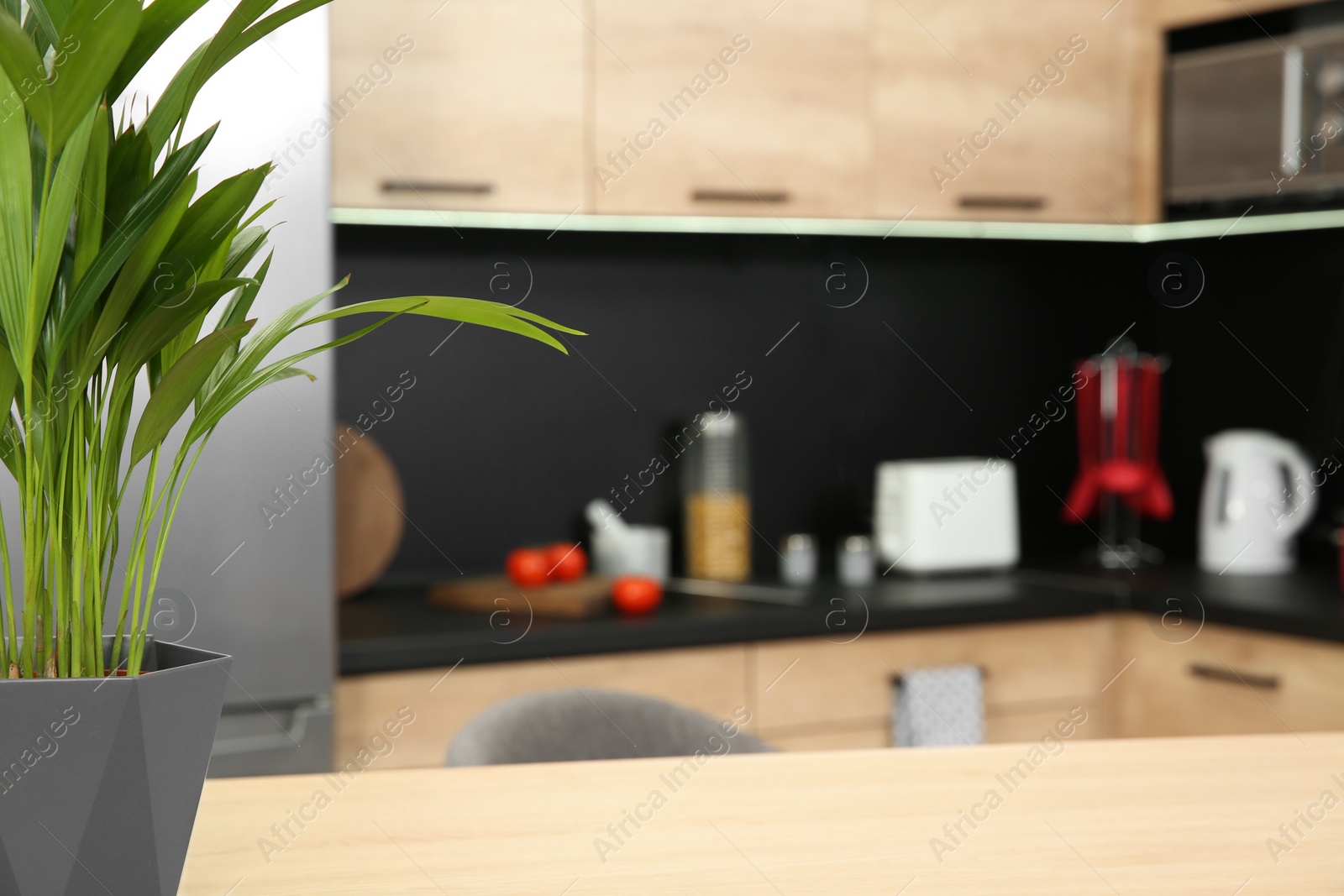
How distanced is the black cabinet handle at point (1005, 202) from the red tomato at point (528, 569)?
1.03 metres

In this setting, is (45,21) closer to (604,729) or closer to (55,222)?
(55,222)

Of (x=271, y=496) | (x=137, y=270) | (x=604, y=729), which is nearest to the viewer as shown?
(x=137, y=270)

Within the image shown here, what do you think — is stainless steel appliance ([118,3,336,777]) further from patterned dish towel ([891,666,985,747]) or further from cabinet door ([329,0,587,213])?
patterned dish towel ([891,666,985,747])

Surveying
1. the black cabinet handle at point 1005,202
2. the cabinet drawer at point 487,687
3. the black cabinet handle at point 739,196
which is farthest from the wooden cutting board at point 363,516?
the black cabinet handle at point 1005,202

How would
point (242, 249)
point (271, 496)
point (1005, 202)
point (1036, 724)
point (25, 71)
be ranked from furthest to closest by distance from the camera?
point (1005, 202) → point (1036, 724) → point (271, 496) → point (242, 249) → point (25, 71)

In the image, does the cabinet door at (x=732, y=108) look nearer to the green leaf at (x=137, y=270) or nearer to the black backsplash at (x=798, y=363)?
the black backsplash at (x=798, y=363)

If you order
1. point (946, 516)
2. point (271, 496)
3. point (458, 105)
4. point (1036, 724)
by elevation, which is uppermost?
point (458, 105)

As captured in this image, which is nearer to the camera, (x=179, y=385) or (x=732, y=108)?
(x=179, y=385)

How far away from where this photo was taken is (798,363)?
2.62m

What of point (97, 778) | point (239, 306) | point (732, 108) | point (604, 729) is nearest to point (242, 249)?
point (239, 306)

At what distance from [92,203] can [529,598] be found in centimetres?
150

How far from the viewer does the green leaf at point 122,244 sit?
56 centimetres

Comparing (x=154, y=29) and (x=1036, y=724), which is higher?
(x=154, y=29)

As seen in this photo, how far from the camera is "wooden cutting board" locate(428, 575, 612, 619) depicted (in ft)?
6.55
